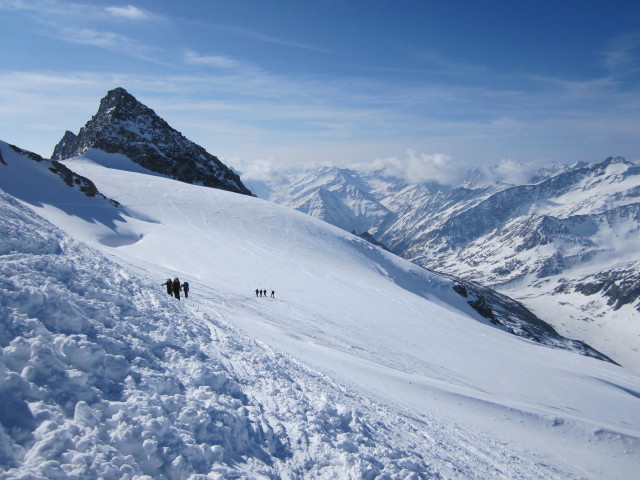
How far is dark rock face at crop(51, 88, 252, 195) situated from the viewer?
110 meters

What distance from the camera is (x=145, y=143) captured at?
11588 cm

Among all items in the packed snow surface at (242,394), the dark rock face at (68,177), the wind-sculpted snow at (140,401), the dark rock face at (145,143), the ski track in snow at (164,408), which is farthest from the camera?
the dark rock face at (145,143)

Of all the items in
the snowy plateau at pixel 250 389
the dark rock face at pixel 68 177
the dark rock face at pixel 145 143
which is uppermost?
the dark rock face at pixel 145 143

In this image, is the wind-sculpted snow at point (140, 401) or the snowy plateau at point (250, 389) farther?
the snowy plateau at point (250, 389)

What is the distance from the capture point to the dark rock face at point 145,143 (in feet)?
359

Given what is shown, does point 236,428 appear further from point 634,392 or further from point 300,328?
point 634,392

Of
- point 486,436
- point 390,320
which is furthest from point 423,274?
point 486,436

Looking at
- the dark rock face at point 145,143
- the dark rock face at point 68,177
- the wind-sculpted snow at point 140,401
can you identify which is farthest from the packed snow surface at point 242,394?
the dark rock face at point 145,143

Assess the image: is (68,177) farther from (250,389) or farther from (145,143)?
(145,143)

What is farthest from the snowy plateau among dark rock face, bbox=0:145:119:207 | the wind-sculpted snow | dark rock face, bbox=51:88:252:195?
dark rock face, bbox=51:88:252:195

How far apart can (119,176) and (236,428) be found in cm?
7954

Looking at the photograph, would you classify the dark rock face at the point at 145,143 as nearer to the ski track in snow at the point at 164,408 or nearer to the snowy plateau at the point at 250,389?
the snowy plateau at the point at 250,389

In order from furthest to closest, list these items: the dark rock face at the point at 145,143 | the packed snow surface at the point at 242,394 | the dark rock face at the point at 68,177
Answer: the dark rock face at the point at 145,143 < the dark rock face at the point at 68,177 < the packed snow surface at the point at 242,394

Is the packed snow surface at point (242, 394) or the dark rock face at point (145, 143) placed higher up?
the dark rock face at point (145, 143)
